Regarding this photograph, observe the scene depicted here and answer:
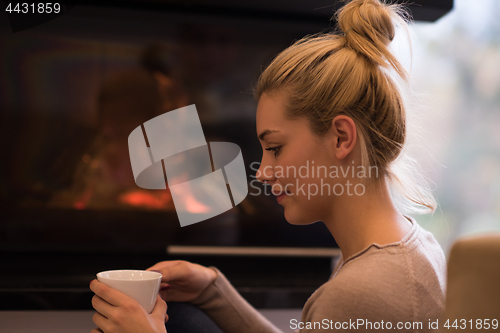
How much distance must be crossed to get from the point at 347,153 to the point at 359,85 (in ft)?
0.40

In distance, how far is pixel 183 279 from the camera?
0.88 meters

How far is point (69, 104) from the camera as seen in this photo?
4.65 feet

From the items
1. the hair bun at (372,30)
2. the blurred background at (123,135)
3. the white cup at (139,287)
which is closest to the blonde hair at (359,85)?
the hair bun at (372,30)

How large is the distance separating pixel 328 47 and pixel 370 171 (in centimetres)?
24

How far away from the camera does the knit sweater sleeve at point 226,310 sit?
0.93 meters

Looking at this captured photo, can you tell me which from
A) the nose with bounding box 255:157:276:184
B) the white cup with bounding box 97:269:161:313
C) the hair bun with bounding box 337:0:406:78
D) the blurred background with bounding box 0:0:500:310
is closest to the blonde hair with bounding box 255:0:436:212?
the hair bun with bounding box 337:0:406:78

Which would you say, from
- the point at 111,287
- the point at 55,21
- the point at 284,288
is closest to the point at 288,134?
the point at 111,287

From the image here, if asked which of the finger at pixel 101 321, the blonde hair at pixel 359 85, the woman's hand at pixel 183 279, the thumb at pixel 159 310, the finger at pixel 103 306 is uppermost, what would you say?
the blonde hair at pixel 359 85

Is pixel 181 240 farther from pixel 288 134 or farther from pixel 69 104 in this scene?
pixel 288 134

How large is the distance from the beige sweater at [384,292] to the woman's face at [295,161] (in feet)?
0.46

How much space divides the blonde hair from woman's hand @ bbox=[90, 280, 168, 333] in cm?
42

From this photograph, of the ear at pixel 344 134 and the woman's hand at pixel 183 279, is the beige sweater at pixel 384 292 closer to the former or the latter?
the ear at pixel 344 134

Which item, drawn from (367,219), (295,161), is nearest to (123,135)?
(295,161)

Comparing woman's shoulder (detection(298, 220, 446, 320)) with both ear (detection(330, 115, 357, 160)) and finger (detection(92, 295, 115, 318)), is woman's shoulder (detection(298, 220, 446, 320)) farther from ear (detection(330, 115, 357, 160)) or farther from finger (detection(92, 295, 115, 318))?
finger (detection(92, 295, 115, 318))
